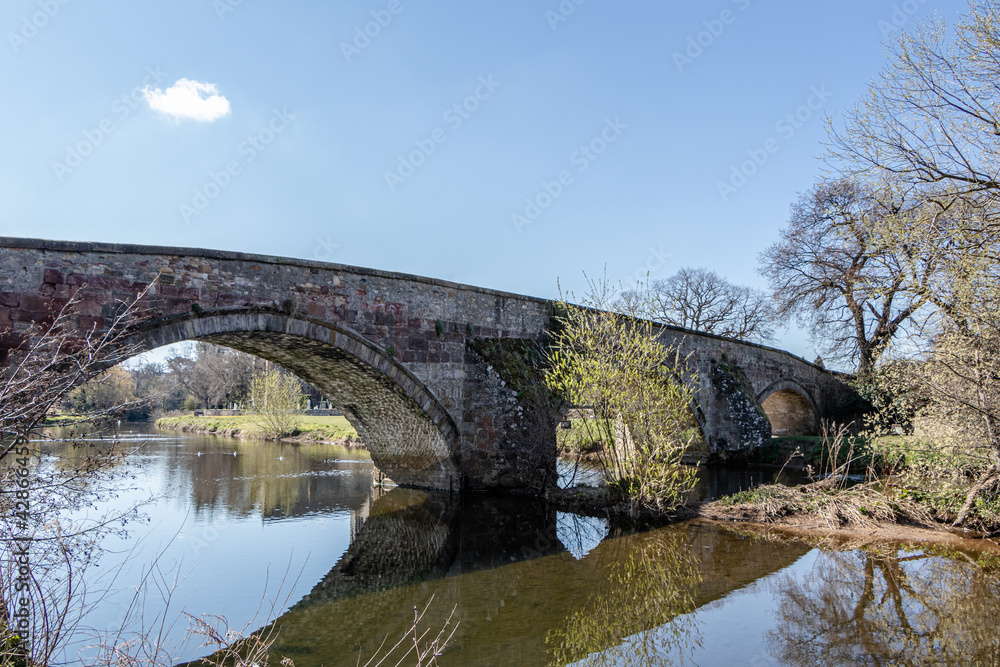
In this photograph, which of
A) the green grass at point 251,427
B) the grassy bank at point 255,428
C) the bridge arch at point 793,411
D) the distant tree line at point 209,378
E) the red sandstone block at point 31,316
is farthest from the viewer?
the distant tree line at point 209,378

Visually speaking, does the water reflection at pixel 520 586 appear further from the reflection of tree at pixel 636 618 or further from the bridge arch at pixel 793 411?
the bridge arch at pixel 793 411

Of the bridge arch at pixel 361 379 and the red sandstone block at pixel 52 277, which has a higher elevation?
the red sandstone block at pixel 52 277

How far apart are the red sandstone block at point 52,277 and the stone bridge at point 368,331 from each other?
11mm

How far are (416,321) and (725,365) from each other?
10.2m

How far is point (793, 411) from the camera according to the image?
74.1 ft

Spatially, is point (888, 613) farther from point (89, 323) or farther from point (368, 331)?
point (89, 323)

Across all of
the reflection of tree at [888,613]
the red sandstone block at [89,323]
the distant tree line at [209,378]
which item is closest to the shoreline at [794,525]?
the reflection of tree at [888,613]

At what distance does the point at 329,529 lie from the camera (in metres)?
8.52

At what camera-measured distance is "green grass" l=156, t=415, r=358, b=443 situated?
2108cm

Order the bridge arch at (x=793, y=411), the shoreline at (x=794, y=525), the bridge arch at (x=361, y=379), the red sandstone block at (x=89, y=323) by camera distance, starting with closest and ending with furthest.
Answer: the red sandstone block at (x=89, y=323) < the shoreline at (x=794, y=525) < the bridge arch at (x=361, y=379) < the bridge arch at (x=793, y=411)

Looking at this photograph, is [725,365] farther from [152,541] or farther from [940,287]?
[152,541]

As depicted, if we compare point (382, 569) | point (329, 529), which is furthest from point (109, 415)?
point (329, 529)

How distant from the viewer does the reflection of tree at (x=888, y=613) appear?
14.6 feet

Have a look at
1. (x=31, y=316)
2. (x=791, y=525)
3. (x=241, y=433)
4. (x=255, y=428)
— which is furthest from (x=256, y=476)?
(x=241, y=433)
